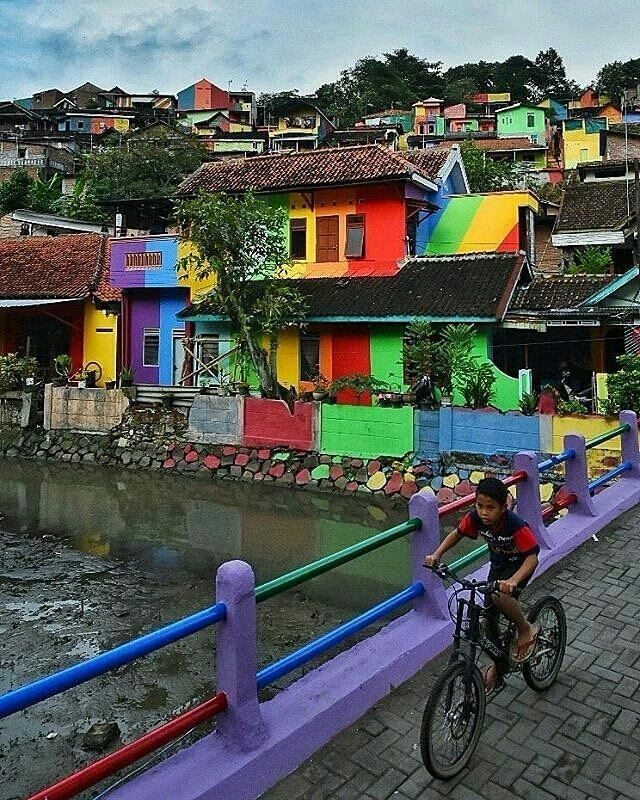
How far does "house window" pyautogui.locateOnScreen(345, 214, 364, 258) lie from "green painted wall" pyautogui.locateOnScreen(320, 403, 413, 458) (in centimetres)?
560

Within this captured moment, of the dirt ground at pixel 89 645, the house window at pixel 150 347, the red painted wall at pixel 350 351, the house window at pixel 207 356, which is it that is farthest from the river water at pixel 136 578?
the house window at pixel 150 347

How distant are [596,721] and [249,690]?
218 centimetres

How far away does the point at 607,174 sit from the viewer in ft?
105

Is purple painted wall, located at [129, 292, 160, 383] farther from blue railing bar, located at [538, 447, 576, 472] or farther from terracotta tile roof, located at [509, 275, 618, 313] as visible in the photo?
blue railing bar, located at [538, 447, 576, 472]

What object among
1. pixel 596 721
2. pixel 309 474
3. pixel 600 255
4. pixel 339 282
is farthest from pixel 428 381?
pixel 596 721

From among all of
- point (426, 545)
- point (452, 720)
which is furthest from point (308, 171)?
point (452, 720)

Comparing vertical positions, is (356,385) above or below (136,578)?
above

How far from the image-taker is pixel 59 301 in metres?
23.7

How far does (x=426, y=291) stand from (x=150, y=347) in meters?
10.3

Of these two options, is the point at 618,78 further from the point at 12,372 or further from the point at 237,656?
the point at 237,656

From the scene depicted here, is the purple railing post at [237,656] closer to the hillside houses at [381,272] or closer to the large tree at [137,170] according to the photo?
the hillside houses at [381,272]

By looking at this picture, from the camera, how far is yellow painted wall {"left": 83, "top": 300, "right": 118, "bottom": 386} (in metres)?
25.1

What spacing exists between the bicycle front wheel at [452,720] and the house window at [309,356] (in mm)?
16776

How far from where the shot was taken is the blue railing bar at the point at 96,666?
253 cm
